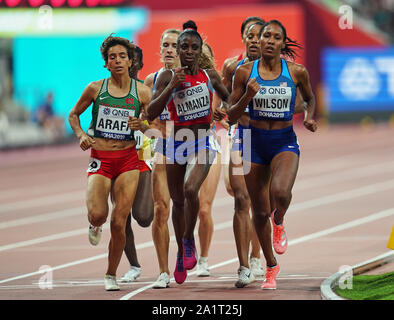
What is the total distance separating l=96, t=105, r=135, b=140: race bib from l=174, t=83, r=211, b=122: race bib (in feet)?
1.73

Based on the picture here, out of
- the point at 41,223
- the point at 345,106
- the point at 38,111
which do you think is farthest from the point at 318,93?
the point at 41,223

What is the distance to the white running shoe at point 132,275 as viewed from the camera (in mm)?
12289

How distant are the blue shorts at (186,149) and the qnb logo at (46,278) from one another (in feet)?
6.65

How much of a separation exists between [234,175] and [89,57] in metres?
30.8

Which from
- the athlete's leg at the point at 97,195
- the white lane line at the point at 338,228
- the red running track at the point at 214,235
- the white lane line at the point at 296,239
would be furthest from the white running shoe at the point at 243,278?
the athlete's leg at the point at 97,195

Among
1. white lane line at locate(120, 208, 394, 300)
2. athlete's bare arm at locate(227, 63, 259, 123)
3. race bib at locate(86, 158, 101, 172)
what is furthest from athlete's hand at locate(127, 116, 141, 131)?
white lane line at locate(120, 208, 394, 300)

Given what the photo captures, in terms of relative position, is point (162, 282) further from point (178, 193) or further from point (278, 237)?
point (278, 237)

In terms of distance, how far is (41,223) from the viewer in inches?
752

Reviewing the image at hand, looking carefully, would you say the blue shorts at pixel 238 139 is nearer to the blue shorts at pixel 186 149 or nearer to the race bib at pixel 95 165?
the blue shorts at pixel 186 149

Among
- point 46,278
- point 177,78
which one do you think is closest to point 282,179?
point 177,78

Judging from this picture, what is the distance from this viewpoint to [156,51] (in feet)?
144

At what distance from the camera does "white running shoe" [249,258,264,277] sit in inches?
491

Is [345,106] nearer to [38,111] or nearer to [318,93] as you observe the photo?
[318,93]

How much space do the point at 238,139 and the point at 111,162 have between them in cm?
150
